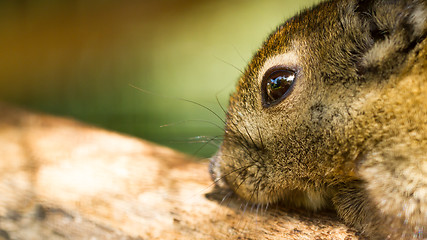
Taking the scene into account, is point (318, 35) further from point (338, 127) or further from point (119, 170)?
point (119, 170)

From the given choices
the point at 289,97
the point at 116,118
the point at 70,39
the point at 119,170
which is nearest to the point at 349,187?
the point at 289,97

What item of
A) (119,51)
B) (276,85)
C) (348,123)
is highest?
(119,51)

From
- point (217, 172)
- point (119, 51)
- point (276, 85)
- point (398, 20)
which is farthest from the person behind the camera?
point (119, 51)

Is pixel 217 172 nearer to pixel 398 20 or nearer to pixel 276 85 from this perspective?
pixel 276 85

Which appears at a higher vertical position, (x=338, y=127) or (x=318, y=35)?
(x=318, y=35)

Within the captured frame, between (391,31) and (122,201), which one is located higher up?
(391,31)

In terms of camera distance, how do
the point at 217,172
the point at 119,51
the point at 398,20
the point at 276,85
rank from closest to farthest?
the point at 398,20 → the point at 276,85 → the point at 217,172 → the point at 119,51

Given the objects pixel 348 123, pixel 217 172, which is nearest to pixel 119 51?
pixel 217 172

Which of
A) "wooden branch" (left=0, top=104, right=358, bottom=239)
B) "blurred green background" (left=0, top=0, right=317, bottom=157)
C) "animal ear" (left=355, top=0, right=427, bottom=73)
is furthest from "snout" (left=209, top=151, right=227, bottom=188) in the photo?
"blurred green background" (left=0, top=0, right=317, bottom=157)
